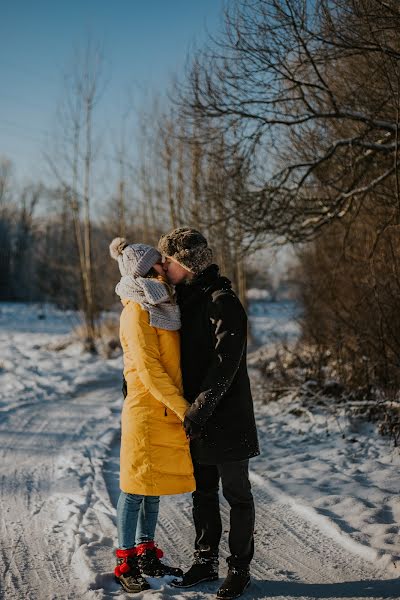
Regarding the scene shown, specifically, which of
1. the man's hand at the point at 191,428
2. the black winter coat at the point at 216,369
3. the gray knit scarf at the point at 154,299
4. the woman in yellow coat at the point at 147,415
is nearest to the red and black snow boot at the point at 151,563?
the woman in yellow coat at the point at 147,415

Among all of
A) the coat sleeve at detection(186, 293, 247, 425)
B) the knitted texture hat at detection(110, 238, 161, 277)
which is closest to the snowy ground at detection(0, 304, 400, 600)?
the coat sleeve at detection(186, 293, 247, 425)

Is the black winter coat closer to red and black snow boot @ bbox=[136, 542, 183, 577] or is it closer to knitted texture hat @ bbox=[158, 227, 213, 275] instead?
knitted texture hat @ bbox=[158, 227, 213, 275]

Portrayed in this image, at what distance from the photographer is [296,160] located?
29.7ft

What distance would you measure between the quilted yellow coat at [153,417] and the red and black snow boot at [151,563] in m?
0.44

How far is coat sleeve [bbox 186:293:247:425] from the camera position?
342 cm

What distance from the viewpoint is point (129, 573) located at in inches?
141

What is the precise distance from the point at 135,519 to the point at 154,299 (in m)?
1.35

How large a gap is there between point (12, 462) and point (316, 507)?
3.44 m

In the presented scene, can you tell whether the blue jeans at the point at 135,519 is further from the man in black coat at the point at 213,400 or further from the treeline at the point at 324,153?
the treeline at the point at 324,153

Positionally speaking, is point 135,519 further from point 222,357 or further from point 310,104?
point 310,104

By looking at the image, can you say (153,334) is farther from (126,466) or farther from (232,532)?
(232,532)

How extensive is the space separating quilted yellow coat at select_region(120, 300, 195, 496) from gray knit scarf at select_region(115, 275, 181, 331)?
0.12 ft

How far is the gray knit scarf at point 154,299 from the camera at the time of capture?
3529mm

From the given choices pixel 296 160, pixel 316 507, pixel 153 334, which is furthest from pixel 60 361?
pixel 153 334
